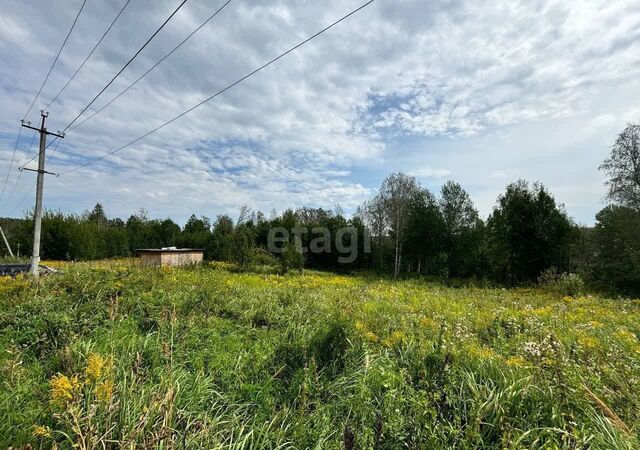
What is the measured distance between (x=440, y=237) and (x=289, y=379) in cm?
3001

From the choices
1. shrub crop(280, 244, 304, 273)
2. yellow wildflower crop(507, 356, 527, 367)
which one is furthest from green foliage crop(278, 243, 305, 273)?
yellow wildflower crop(507, 356, 527, 367)

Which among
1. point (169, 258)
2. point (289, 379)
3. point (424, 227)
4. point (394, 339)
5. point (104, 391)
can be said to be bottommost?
point (289, 379)

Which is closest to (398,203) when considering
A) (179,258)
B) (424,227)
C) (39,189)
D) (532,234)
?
(424,227)

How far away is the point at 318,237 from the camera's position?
35.3 metres

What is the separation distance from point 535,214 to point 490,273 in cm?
814

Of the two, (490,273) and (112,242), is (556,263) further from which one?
(112,242)

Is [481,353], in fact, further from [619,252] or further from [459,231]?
[459,231]

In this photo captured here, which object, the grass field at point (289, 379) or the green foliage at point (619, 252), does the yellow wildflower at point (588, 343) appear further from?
the green foliage at point (619, 252)

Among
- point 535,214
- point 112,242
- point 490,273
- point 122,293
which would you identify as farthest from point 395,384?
point 112,242

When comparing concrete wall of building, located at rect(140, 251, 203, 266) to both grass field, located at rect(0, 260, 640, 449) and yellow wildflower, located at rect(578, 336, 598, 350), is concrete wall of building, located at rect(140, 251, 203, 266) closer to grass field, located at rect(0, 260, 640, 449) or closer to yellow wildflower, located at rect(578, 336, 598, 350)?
grass field, located at rect(0, 260, 640, 449)

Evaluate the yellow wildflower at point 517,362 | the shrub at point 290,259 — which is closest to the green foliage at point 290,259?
the shrub at point 290,259

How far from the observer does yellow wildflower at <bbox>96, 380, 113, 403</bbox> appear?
2145 mm

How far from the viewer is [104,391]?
2.19 meters

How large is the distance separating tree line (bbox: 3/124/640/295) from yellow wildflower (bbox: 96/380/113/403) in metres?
18.7
